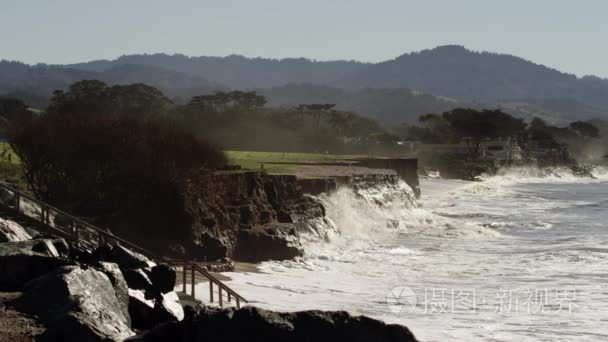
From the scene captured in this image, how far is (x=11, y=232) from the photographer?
18453 mm

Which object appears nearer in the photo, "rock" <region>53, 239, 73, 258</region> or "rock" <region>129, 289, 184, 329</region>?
Result: "rock" <region>129, 289, 184, 329</region>

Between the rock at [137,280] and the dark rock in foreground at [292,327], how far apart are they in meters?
4.58

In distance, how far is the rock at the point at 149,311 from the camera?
1434cm

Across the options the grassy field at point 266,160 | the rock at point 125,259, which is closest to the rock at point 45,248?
the rock at point 125,259

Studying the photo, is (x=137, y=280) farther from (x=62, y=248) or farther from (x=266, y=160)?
(x=266, y=160)

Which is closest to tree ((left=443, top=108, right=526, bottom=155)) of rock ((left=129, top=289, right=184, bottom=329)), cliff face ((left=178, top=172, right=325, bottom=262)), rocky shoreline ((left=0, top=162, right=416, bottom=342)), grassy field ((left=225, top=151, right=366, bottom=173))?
grassy field ((left=225, top=151, right=366, bottom=173))

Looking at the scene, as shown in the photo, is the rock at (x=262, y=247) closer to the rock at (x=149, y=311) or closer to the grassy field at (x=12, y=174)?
the grassy field at (x=12, y=174)

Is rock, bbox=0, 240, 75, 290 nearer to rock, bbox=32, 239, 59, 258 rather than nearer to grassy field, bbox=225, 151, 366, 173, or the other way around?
rock, bbox=32, 239, 59, 258

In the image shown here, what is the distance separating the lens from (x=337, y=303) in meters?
20.8

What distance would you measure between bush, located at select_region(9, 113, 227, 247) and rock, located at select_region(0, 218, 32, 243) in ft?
24.6

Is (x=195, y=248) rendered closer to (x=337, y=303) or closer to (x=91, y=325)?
(x=337, y=303)

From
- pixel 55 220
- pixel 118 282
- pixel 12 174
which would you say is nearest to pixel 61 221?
pixel 55 220

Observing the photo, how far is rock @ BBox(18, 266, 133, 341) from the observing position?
482 inches

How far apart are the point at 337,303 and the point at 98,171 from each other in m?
10.6
